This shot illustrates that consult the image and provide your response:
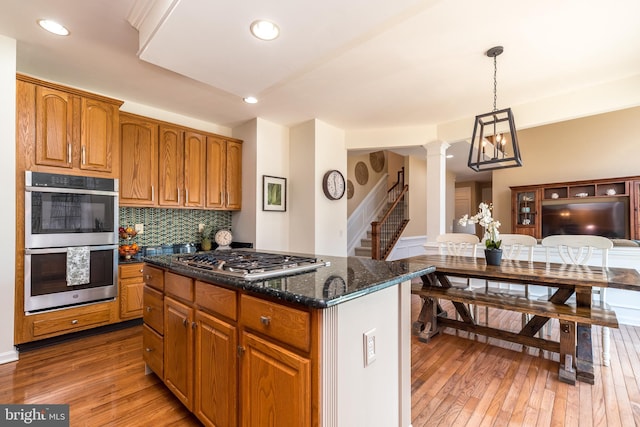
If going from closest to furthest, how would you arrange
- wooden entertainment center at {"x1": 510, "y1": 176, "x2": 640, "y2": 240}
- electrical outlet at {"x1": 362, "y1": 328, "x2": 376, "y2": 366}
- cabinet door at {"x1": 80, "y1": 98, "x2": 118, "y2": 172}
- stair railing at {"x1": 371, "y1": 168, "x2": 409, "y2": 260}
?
electrical outlet at {"x1": 362, "y1": 328, "x2": 376, "y2": 366}
cabinet door at {"x1": 80, "y1": 98, "x2": 118, "y2": 172}
wooden entertainment center at {"x1": 510, "y1": 176, "x2": 640, "y2": 240}
stair railing at {"x1": 371, "y1": 168, "x2": 409, "y2": 260}

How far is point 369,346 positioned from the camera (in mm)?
1284

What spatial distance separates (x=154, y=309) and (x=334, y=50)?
2.38m

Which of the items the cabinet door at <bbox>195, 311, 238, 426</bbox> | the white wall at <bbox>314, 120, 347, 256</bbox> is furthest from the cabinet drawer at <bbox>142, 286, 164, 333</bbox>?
the white wall at <bbox>314, 120, 347, 256</bbox>

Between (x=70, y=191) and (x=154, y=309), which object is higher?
(x=70, y=191)

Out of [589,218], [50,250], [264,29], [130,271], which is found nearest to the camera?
[264,29]

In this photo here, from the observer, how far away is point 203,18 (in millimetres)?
1864

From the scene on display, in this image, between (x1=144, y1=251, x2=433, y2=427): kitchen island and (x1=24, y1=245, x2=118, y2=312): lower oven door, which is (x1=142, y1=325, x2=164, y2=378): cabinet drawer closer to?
(x1=144, y1=251, x2=433, y2=427): kitchen island

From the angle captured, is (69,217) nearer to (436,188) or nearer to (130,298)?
(130,298)

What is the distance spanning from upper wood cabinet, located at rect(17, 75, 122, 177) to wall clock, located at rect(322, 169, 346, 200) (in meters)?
2.58

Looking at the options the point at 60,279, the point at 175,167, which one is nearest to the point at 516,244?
the point at 175,167

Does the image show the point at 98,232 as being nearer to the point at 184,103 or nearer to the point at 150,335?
the point at 150,335

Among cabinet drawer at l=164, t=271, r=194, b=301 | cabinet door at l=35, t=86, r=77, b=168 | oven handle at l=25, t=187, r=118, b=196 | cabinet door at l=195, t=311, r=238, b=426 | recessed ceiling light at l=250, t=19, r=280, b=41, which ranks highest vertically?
recessed ceiling light at l=250, t=19, r=280, b=41

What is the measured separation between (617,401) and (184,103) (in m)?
4.90

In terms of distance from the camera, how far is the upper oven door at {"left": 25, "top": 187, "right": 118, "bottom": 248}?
259 centimetres
